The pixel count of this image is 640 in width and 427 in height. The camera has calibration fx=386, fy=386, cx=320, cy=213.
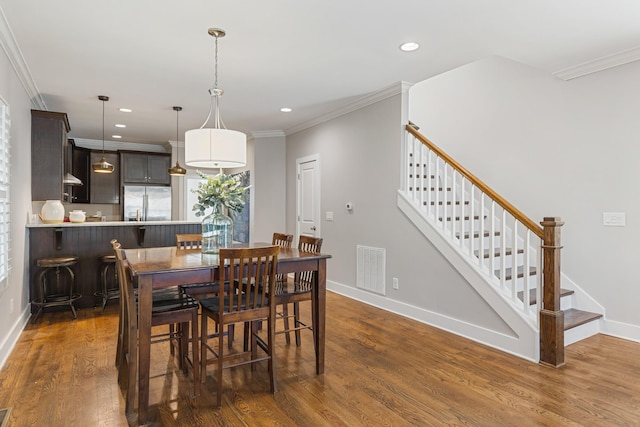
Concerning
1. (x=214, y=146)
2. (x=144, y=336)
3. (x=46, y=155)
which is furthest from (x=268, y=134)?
(x=144, y=336)

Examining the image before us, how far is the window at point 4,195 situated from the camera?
3.04 meters

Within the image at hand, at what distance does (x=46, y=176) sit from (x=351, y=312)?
383 cm

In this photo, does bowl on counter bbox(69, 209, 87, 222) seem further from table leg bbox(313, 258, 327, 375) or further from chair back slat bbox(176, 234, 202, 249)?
table leg bbox(313, 258, 327, 375)

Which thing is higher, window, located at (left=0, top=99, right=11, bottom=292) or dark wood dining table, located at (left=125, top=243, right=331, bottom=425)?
window, located at (left=0, top=99, right=11, bottom=292)

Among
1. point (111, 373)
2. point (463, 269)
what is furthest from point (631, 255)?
point (111, 373)

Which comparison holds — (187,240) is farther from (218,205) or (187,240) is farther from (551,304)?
(551,304)

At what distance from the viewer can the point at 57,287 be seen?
4535 mm

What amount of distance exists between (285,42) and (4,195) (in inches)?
103

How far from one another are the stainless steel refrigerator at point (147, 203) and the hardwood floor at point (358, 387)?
13.9ft

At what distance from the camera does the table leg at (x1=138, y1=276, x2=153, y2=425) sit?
2.17 metres

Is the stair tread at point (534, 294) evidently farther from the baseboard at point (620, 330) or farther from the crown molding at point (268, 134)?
the crown molding at point (268, 134)

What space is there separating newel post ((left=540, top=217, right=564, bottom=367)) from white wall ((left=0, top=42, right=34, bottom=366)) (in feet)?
13.6

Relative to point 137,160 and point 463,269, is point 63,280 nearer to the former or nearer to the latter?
point 137,160

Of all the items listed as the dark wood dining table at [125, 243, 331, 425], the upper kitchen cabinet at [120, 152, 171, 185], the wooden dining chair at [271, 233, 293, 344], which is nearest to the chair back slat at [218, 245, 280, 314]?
the dark wood dining table at [125, 243, 331, 425]
